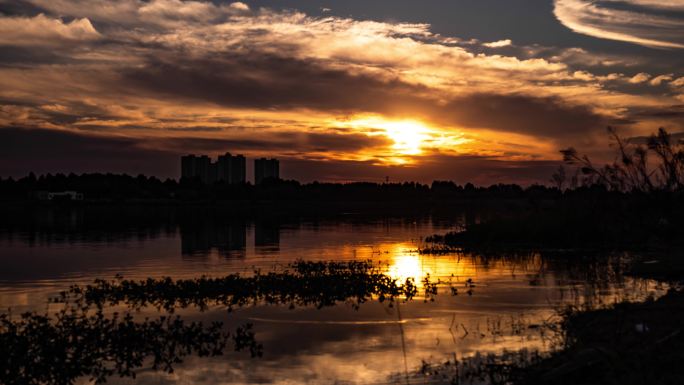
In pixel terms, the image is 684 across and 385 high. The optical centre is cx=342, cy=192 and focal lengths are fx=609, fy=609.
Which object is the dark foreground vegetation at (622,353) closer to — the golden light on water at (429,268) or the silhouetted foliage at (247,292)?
the silhouetted foliage at (247,292)

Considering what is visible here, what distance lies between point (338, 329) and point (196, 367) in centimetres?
512

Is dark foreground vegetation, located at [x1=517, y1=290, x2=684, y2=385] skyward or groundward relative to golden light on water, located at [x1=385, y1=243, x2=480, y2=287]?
skyward

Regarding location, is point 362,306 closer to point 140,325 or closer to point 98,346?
point 140,325

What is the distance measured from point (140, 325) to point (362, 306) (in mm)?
7819

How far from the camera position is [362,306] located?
22062mm

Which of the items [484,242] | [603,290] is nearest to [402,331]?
[603,290]

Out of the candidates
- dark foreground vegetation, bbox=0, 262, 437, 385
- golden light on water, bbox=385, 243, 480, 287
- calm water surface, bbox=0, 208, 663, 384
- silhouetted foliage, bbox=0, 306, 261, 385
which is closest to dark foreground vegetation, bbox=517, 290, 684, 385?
calm water surface, bbox=0, 208, 663, 384

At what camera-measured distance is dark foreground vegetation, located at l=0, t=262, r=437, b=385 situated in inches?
568

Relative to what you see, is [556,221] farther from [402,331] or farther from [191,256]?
[402,331]

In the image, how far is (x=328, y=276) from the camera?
28.7 meters

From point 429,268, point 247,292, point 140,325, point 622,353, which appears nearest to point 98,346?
point 140,325

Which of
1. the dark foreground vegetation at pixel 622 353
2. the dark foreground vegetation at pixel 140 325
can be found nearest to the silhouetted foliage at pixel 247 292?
the dark foreground vegetation at pixel 140 325

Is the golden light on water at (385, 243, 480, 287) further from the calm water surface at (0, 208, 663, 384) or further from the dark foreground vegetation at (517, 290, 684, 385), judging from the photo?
the dark foreground vegetation at (517, 290, 684, 385)

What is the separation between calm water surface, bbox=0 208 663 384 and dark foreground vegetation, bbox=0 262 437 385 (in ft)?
2.51
